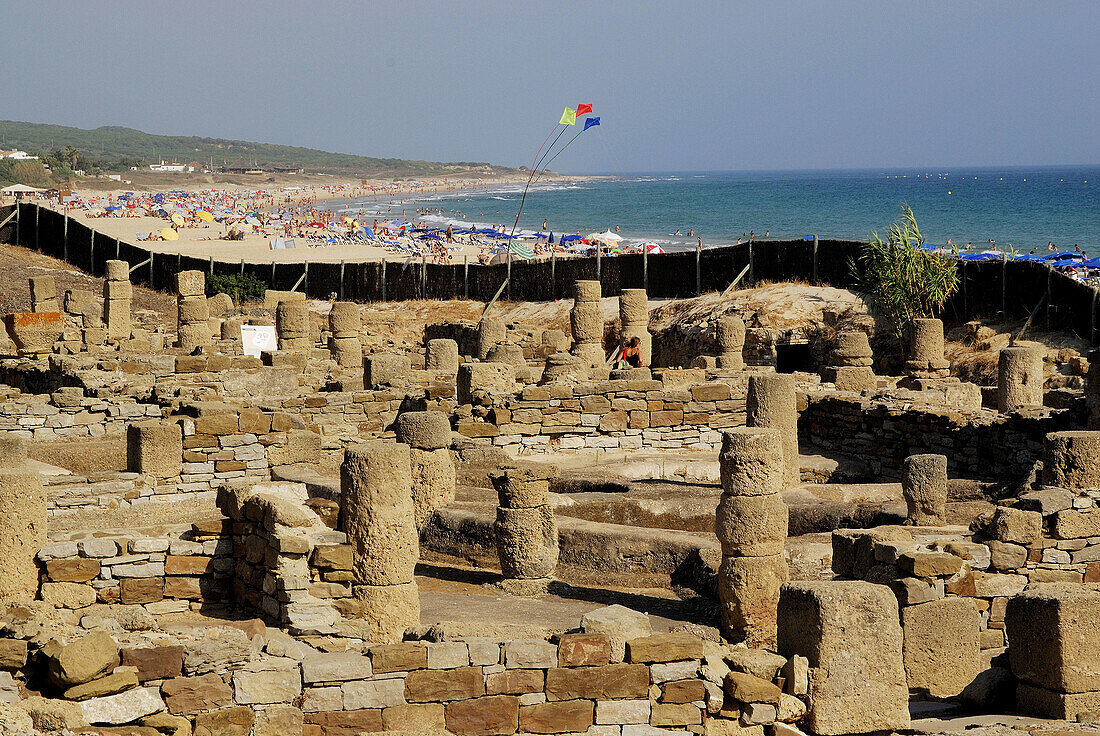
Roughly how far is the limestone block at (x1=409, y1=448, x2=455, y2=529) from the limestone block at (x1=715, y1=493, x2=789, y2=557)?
3.48 metres

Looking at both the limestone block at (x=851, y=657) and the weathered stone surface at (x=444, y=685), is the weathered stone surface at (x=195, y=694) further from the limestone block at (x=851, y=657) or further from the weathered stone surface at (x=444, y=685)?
the limestone block at (x=851, y=657)

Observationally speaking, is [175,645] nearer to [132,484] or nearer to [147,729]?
[147,729]

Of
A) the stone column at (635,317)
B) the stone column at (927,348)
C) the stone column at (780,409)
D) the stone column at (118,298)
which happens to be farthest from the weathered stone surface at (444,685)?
the stone column at (118,298)

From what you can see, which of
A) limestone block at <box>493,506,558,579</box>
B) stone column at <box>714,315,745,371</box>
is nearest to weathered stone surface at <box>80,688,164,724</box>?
limestone block at <box>493,506,558,579</box>

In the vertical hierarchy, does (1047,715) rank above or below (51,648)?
below

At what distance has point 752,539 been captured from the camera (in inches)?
401

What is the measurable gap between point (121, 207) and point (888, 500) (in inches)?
3213

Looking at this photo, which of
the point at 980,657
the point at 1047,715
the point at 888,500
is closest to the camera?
the point at 1047,715

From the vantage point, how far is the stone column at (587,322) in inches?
890

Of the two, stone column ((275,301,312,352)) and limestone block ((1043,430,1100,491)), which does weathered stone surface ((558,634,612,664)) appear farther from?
stone column ((275,301,312,352))

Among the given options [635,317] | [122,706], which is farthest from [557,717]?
[635,317]

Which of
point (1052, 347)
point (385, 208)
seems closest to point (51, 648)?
point (1052, 347)

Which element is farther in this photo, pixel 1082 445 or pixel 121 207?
pixel 121 207

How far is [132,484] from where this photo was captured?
464 inches
